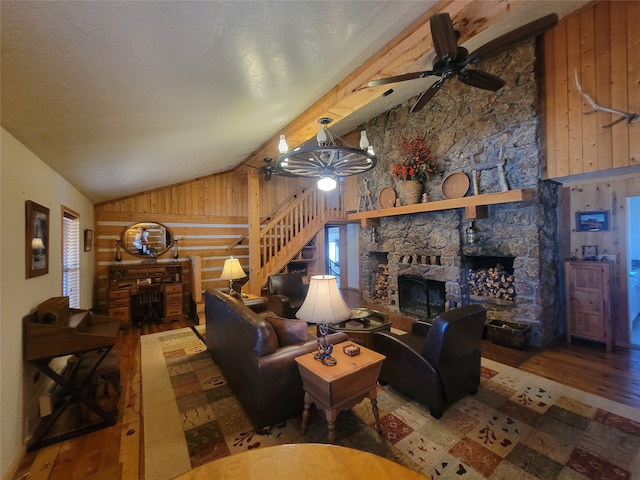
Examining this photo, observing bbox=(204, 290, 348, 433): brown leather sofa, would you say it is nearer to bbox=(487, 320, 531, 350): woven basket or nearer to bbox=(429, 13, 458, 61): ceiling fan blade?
bbox=(429, 13, 458, 61): ceiling fan blade

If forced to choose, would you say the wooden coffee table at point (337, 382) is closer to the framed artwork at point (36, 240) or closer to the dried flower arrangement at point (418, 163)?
the framed artwork at point (36, 240)

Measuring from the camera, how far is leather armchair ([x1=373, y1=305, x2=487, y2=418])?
225 cm

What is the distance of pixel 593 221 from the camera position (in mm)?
3768

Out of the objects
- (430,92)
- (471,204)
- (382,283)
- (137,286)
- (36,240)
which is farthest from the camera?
(382,283)

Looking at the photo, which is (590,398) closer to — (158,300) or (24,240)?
(24,240)

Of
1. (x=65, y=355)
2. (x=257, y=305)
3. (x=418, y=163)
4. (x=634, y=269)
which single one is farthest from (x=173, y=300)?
(x=634, y=269)

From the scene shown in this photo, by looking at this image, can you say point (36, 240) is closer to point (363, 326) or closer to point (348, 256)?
point (363, 326)

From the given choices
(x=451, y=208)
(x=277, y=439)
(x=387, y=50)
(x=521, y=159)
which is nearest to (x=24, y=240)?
(x=277, y=439)

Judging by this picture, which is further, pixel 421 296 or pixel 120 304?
pixel 421 296

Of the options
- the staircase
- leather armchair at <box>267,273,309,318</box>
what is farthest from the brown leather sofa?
the staircase

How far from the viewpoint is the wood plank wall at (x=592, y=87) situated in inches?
117

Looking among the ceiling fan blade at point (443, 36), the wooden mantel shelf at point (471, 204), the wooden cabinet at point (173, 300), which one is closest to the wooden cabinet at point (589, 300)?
the wooden mantel shelf at point (471, 204)

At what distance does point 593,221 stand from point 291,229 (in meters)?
5.16

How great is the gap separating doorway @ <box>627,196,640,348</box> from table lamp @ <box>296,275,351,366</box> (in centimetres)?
422
